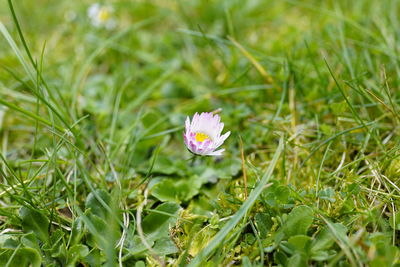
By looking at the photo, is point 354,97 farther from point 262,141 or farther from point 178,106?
point 178,106

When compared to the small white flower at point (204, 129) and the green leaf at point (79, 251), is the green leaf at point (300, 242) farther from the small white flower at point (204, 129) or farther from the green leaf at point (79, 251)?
the green leaf at point (79, 251)

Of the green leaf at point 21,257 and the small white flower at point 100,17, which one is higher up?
the small white flower at point 100,17

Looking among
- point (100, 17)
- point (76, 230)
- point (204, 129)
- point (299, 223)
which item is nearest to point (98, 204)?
point (76, 230)

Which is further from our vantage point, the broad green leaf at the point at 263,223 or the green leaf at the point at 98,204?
the green leaf at the point at 98,204

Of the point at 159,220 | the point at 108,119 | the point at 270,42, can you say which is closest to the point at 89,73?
the point at 108,119

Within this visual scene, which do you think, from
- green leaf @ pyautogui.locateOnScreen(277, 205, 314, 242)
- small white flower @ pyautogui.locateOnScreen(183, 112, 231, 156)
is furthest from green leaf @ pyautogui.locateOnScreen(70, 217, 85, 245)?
green leaf @ pyautogui.locateOnScreen(277, 205, 314, 242)

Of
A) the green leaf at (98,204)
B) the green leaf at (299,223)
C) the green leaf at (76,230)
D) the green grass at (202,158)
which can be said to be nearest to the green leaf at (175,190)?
the green grass at (202,158)

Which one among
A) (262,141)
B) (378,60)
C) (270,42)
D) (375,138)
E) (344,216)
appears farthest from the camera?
(270,42)

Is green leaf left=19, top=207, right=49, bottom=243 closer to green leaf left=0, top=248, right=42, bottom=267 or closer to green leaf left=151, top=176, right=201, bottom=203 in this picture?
green leaf left=0, top=248, right=42, bottom=267
